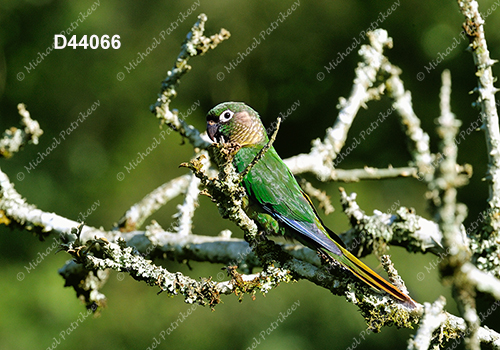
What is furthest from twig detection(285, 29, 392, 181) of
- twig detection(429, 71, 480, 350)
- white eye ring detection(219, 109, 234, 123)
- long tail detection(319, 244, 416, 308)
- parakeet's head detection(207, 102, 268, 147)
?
twig detection(429, 71, 480, 350)

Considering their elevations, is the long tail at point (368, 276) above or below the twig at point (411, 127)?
below

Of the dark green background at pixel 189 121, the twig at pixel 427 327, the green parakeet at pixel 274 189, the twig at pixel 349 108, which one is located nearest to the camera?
the twig at pixel 427 327

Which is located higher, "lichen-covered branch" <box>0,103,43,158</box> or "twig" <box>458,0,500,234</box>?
"twig" <box>458,0,500,234</box>

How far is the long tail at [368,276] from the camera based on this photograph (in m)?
2.00

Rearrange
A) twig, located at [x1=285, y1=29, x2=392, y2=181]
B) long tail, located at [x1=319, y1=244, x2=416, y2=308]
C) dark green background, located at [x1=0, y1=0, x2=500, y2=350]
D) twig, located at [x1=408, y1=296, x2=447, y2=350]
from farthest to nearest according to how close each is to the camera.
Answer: dark green background, located at [x1=0, y1=0, x2=500, y2=350] < twig, located at [x1=285, y1=29, x2=392, y2=181] < long tail, located at [x1=319, y1=244, x2=416, y2=308] < twig, located at [x1=408, y1=296, x2=447, y2=350]

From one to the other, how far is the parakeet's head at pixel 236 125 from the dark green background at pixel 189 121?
264 cm

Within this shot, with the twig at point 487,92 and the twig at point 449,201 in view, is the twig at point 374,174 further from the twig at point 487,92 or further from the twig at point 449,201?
the twig at point 449,201

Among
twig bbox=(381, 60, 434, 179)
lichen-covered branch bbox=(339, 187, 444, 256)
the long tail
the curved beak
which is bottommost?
the long tail

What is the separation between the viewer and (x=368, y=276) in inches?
84.4

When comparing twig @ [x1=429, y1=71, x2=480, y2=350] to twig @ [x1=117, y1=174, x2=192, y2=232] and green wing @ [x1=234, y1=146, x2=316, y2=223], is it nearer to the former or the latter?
green wing @ [x1=234, y1=146, x2=316, y2=223]

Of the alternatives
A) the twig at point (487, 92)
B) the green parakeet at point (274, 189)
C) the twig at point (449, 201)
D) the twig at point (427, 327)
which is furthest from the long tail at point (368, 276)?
the twig at point (449, 201)

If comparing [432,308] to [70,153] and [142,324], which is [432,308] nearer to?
[142,324]

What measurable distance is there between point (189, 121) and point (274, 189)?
3767 millimetres

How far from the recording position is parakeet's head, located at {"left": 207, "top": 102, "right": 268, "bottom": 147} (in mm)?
3125
